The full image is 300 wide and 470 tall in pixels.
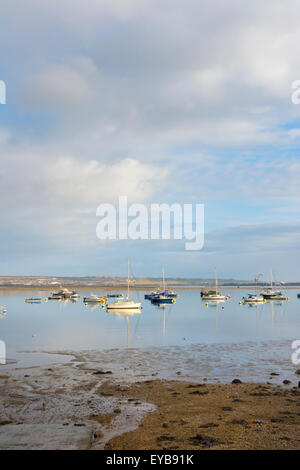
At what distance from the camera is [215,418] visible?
16078 mm

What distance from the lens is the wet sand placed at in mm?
13203

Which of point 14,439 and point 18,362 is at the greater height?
point 14,439

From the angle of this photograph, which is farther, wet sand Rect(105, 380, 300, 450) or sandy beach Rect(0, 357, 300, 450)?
wet sand Rect(105, 380, 300, 450)

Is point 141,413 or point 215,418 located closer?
point 215,418

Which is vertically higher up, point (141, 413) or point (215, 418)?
point (215, 418)

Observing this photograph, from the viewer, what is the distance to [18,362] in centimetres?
3069

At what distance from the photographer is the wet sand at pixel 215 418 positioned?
43.3 feet

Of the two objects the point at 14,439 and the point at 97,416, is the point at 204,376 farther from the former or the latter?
the point at 14,439

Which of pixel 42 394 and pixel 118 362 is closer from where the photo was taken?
pixel 42 394

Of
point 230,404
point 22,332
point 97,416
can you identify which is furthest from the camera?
point 22,332

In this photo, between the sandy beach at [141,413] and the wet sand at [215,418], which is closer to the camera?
the sandy beach at [141,413]

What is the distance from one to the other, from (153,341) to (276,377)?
21.0 metres

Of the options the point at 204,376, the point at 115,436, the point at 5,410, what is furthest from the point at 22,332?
the point at 115,436
